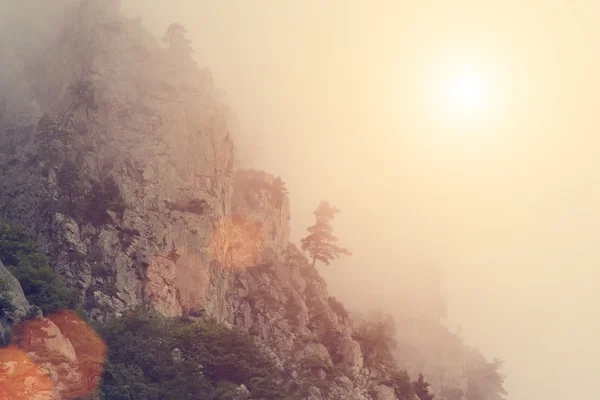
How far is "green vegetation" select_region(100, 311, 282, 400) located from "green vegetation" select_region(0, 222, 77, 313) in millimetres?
4787

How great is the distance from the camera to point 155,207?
5959 cm

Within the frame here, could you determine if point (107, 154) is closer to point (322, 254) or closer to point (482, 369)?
point (322, 254)

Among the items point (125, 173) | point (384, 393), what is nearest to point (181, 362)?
point (384, 393)

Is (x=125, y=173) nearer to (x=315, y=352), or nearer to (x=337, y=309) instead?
(x=315, y=352)

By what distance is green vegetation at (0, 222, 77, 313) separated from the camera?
40.7 metres

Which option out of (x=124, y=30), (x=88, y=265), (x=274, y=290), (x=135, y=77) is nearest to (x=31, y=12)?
(x=124, y=30)

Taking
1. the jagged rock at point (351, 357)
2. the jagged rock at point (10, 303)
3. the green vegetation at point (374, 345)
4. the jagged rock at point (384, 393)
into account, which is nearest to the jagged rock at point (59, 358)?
the jagged rock at point (10, 303)

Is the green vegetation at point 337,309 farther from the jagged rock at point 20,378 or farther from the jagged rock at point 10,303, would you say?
the jagged rock at point 20,378

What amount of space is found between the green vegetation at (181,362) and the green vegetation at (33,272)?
4787 millimetres

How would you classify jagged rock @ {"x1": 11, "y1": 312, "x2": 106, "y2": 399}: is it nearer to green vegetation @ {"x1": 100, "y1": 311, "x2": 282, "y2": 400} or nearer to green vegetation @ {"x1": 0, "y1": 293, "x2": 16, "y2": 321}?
green vegetation @ {"x1": 0, "y1": 293, "x2": 16, "y2": 321}

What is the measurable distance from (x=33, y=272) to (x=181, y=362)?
15.5 metres

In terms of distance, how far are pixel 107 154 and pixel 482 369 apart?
104 metres

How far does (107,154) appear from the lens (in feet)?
205

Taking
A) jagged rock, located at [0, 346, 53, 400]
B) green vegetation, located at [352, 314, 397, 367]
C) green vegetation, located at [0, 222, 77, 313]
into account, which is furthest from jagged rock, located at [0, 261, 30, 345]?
green vegetation, located at [352, 314, 397, 367]
